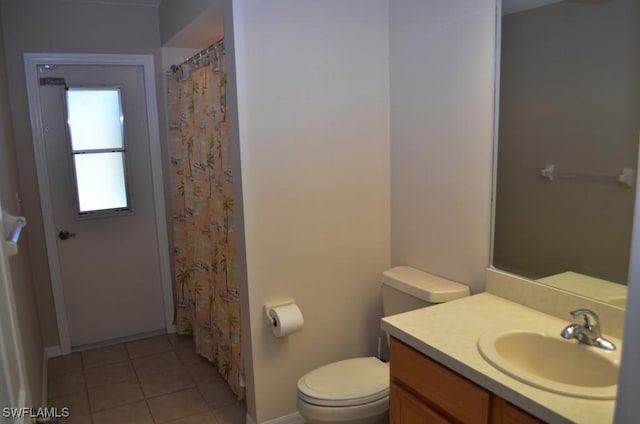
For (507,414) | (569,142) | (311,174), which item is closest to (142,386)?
(311,174)

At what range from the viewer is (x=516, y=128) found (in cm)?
190

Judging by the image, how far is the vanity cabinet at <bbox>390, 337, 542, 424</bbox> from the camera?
1.37 m

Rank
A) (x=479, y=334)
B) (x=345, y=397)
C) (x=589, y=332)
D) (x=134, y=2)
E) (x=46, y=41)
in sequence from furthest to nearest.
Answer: (x=134, y=2) < (x=46, y=41) < (x=345, y=397) < (x=479, y=334) < (x=589, y=332)

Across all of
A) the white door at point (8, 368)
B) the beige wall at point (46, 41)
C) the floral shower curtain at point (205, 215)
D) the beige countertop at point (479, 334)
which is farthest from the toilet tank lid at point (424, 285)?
the beige wall at point (46, 41)

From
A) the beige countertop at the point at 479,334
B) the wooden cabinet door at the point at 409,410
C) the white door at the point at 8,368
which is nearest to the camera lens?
the white door at the point at 8,368

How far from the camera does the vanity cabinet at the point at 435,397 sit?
4.49 ft

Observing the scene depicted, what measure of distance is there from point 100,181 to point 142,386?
4.86 ft

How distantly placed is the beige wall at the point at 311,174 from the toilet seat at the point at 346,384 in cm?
32

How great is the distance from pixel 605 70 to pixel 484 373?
1.05m

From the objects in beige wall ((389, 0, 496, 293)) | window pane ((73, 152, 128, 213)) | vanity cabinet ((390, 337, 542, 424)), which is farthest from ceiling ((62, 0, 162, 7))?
vanity cabinet ((390, 337, 542, 424))

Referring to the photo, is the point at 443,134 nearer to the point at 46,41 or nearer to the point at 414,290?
the point at 414,290

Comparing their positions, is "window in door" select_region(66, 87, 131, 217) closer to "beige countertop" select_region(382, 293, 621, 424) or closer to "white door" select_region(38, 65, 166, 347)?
"white door" select_region(38, 65, 166, 347)

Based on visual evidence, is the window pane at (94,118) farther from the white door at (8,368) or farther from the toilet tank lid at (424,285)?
the white door at (8,368)

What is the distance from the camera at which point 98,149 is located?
11.3ft
